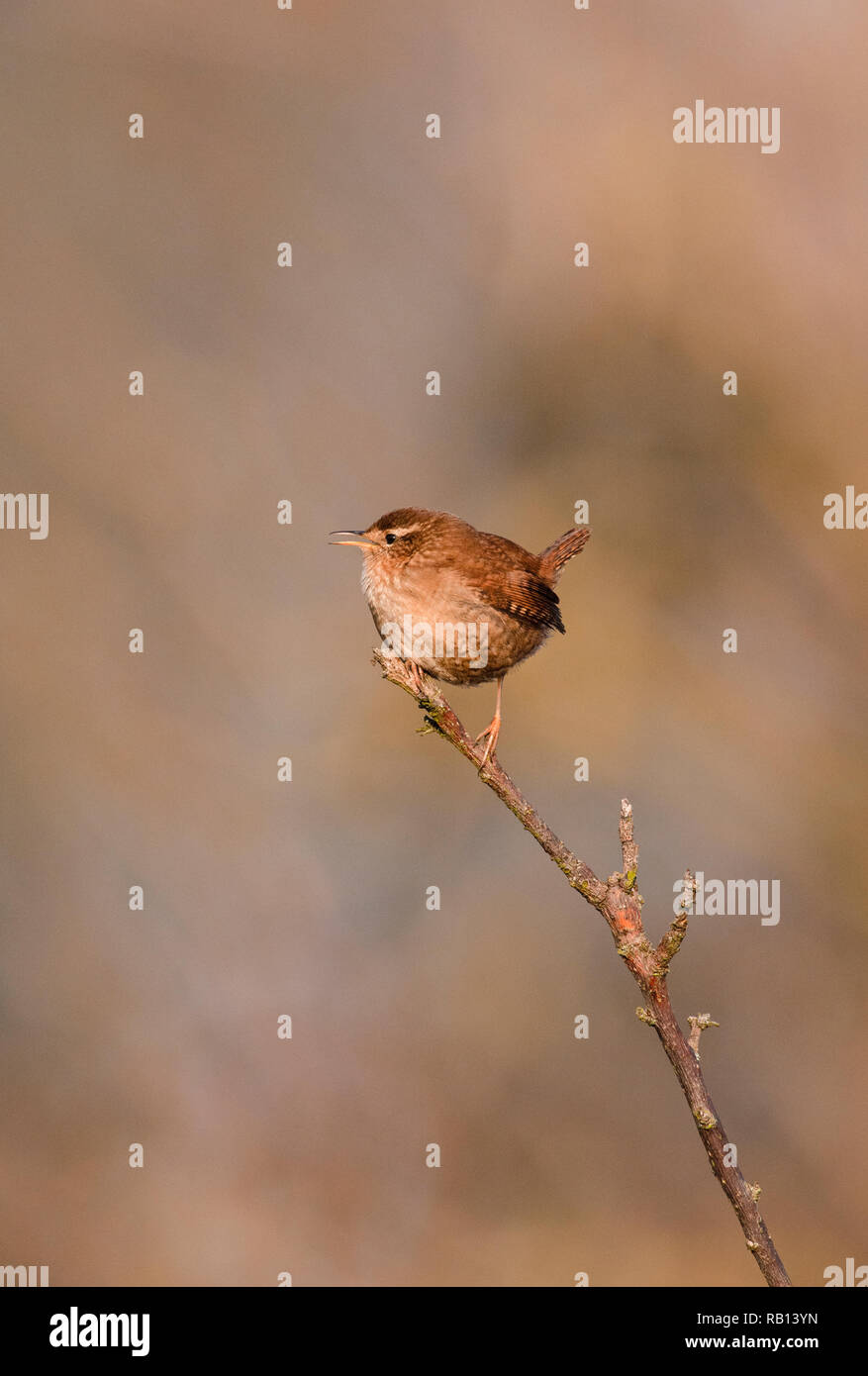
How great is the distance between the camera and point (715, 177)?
1052 centimetres

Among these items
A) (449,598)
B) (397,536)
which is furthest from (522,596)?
(397,536)

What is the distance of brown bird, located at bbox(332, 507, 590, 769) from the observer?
4598 millimetres

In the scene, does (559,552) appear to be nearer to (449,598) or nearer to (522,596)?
(522,596)

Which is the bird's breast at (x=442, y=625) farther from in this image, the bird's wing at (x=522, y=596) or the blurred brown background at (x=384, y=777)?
the blurred brown background at (x=384, y=777)

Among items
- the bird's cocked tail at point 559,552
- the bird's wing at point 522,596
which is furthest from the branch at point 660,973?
the bird's cocked tail at point 559,552

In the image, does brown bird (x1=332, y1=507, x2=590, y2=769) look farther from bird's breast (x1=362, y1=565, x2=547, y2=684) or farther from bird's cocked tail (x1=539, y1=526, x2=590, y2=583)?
bird's cocked tail (x1=539, y1=526, x2=590, y2=583)

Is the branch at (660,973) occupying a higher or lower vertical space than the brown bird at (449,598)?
lower

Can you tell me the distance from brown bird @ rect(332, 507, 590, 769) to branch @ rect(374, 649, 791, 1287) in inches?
67.6

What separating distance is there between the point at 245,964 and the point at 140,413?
4.60 meters

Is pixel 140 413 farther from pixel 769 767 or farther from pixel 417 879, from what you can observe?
pixel 769 767

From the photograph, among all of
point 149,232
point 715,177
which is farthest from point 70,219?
point 715,177

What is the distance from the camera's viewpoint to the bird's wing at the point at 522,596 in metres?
4.79

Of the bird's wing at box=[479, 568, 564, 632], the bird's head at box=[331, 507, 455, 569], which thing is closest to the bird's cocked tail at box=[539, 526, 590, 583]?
the bird's wing at box=[479, 568, 564, 632]

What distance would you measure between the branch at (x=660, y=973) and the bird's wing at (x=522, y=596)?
195cm
